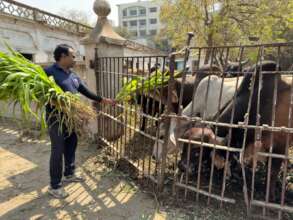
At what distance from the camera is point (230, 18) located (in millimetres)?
10102

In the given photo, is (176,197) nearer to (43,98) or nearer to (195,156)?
(195,156)

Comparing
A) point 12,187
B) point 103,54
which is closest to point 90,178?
point 12,187

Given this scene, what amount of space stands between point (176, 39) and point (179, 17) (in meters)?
1.05

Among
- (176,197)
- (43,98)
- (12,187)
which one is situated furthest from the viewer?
(12,187)

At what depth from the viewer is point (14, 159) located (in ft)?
13.2

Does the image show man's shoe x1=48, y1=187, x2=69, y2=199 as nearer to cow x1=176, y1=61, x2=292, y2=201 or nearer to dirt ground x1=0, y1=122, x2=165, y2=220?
dirt ground x1=0, y1=122, x2=165, y2=220

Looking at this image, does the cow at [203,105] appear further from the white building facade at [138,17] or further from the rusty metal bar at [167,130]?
the white building facade at [138,17]

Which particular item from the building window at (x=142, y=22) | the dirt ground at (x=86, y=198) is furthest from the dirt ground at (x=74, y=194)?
the building window at (x=142, y=22)

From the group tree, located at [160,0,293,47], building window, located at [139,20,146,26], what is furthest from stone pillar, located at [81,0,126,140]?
building window, located at [139,20,146,26]

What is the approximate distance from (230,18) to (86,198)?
963 centimetres

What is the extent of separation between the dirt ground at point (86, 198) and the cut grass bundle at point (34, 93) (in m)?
0.87

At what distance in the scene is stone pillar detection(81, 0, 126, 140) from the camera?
13.3ft

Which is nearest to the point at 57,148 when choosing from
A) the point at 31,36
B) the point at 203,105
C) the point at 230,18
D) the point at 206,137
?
the point at 206,137

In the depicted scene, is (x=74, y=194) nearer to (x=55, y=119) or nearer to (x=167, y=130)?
(x=55, y=119)
